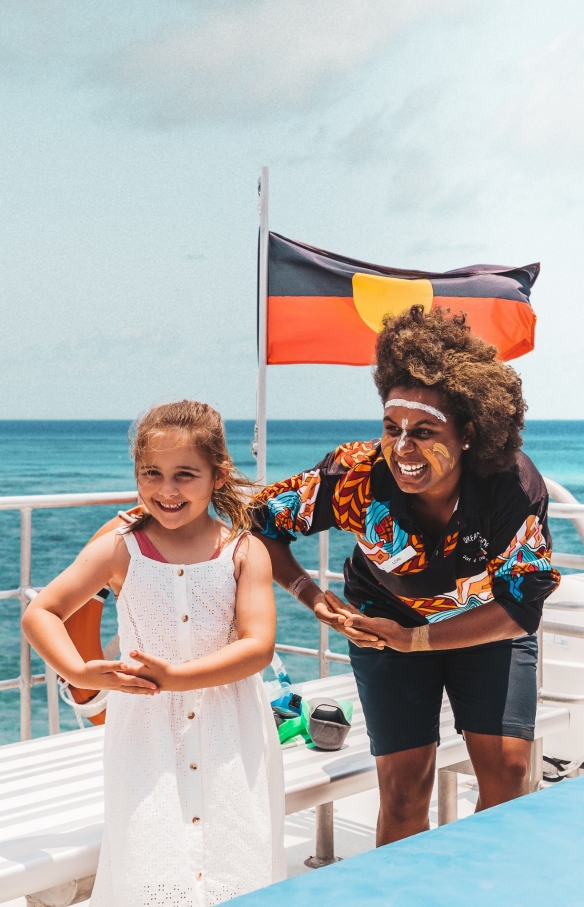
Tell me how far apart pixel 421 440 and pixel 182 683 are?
75 cm

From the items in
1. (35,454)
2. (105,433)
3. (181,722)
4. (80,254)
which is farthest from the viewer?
(105,433)

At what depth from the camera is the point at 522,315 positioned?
5051mm

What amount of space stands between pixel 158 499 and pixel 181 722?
46 centimetres

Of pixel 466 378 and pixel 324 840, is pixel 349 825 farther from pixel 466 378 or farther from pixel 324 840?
pixel 466 378

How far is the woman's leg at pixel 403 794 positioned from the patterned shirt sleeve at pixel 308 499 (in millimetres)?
612

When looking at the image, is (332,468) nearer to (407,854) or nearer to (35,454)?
(407,854)

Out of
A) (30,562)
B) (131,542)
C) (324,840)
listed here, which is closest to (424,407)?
(131,542)

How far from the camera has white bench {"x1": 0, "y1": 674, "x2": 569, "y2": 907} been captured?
6.51ft

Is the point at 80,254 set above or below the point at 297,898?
above

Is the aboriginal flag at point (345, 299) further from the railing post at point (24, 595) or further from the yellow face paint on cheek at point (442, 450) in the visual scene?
the yellow face paint on cheek at point (442, 450)

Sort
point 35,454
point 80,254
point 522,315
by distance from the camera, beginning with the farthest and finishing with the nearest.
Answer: point 35,454, point 80,254, point 522,315

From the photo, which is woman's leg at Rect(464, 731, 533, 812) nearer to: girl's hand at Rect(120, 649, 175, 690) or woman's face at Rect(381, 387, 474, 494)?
woman's face at Rect(381, 387, 474, 494)

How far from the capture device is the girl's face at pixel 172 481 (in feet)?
6.43

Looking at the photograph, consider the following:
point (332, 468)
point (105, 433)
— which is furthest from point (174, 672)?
point (105, 433)
